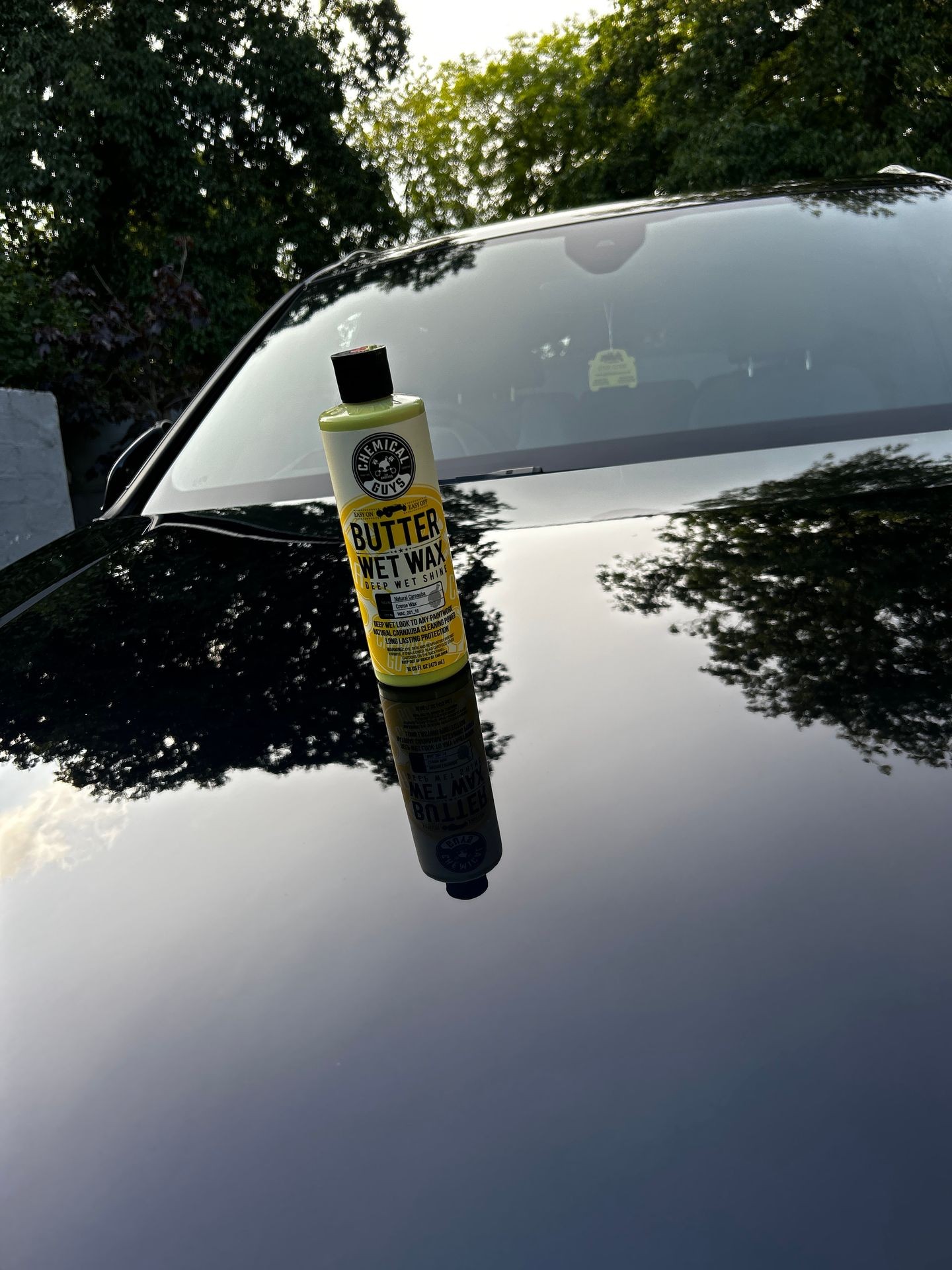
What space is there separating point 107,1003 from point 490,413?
1.31 m

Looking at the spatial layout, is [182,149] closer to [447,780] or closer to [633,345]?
[633,345]

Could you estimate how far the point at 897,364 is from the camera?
1.58 m

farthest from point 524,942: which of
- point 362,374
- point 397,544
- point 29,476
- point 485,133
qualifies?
point 485,133

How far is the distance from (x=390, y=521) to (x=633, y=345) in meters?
0.93

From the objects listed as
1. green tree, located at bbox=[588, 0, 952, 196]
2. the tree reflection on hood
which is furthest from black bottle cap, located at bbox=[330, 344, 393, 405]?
green tree, located at bbox=[588, 0, 952, 196]

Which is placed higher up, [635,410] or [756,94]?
[756,94]

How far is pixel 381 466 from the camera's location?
0.95m

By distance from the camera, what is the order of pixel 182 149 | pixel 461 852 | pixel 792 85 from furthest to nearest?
1. pixel 792 85
2. pixel 182 149
3. pixel 461 852

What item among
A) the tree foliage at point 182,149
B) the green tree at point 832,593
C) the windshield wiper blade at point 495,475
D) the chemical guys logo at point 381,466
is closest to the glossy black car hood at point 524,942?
the green tree at point 832,593

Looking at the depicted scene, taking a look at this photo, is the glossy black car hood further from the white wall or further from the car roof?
the white wall

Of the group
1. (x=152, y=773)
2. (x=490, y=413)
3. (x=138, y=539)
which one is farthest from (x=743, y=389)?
(x=152, y=773)

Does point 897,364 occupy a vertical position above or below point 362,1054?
above

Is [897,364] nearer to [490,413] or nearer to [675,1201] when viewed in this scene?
[490,413]

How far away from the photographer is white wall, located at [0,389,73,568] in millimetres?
5984
